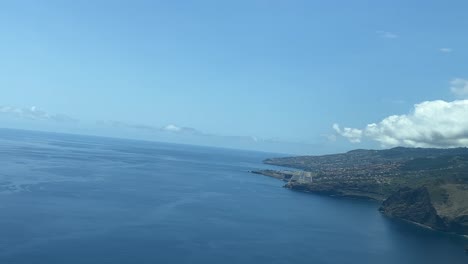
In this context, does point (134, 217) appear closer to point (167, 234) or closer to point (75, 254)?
point (167, 234)

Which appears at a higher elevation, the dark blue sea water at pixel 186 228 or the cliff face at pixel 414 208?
the cliff face at pixel 414 208

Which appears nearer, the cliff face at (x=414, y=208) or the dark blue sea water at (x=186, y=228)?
the dark blue sea water at (x=186, y=228)

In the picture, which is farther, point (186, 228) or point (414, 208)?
point (414, 208)

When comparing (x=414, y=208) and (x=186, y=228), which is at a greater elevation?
(x=414, y=208)

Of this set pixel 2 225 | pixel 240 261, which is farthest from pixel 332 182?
pixel 2 225
